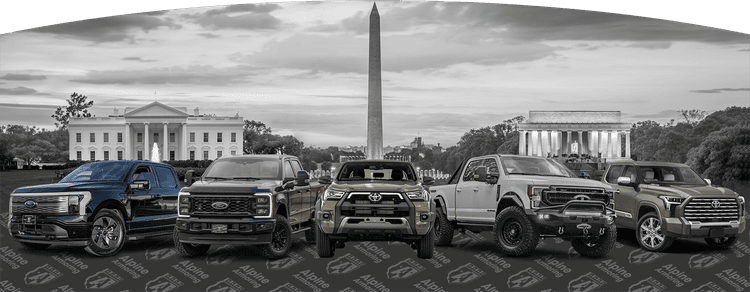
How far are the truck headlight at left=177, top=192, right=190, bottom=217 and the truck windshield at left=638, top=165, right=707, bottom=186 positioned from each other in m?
11.5

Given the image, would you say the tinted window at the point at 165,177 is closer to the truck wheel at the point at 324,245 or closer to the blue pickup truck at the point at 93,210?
the blue pickup truck at the point at 93,210

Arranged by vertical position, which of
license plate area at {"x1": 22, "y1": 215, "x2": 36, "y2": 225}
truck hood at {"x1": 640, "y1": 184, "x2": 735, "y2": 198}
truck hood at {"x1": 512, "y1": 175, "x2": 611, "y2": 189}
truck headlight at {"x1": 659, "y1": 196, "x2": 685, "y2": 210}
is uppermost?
truck hood at {"x1": 512, "y1": 175, "x2": 611, "y2": 189}

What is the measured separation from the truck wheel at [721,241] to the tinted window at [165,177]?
13.9 meters

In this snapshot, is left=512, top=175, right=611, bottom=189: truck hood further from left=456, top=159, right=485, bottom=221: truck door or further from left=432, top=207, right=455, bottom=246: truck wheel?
left=432, top=207, right=455, bottom=246: truck wheel

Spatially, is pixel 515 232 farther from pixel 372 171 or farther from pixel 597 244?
pixel 372 171

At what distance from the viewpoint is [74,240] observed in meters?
15.3

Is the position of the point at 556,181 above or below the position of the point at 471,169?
below

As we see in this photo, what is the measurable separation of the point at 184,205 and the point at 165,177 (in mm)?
3967

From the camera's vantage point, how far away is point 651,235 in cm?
1675

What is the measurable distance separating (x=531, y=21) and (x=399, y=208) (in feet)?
139

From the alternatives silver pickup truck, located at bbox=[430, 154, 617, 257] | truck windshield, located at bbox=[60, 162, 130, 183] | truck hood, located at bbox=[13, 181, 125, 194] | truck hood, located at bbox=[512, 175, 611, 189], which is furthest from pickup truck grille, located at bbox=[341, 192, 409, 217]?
truck windshield, located at bbox=[60, 162, 130, 183]

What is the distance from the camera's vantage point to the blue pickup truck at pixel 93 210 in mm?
15344

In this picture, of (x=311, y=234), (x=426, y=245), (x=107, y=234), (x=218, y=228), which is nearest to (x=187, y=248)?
(x=218, y=228)

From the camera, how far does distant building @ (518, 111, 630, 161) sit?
112m
